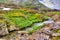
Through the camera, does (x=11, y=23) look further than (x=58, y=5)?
No

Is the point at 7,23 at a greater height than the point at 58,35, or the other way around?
the point at 7,23

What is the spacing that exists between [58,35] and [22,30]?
32.1 inches

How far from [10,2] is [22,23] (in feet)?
7.39

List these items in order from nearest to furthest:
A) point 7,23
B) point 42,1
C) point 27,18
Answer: point 7,23 < point 27,18 < point 42,1

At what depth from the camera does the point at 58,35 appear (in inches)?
126

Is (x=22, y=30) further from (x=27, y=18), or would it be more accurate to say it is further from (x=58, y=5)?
(x=58, y=5)

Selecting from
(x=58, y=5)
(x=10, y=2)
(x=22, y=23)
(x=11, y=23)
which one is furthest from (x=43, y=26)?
(x=58, y=5)

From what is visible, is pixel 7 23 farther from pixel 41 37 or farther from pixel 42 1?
pixel 42 1

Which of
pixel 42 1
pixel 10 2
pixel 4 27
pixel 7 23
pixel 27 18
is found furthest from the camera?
pixel 42 1

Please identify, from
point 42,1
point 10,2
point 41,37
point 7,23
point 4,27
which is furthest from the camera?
point 42,1

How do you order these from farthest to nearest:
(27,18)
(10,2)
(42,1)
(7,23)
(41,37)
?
(42,1) < (10,2) < (27,18) < (7,23) < (41,37)

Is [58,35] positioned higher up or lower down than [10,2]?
lower down

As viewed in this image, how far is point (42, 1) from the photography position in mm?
6180

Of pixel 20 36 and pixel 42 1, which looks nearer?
pixel 20 36
